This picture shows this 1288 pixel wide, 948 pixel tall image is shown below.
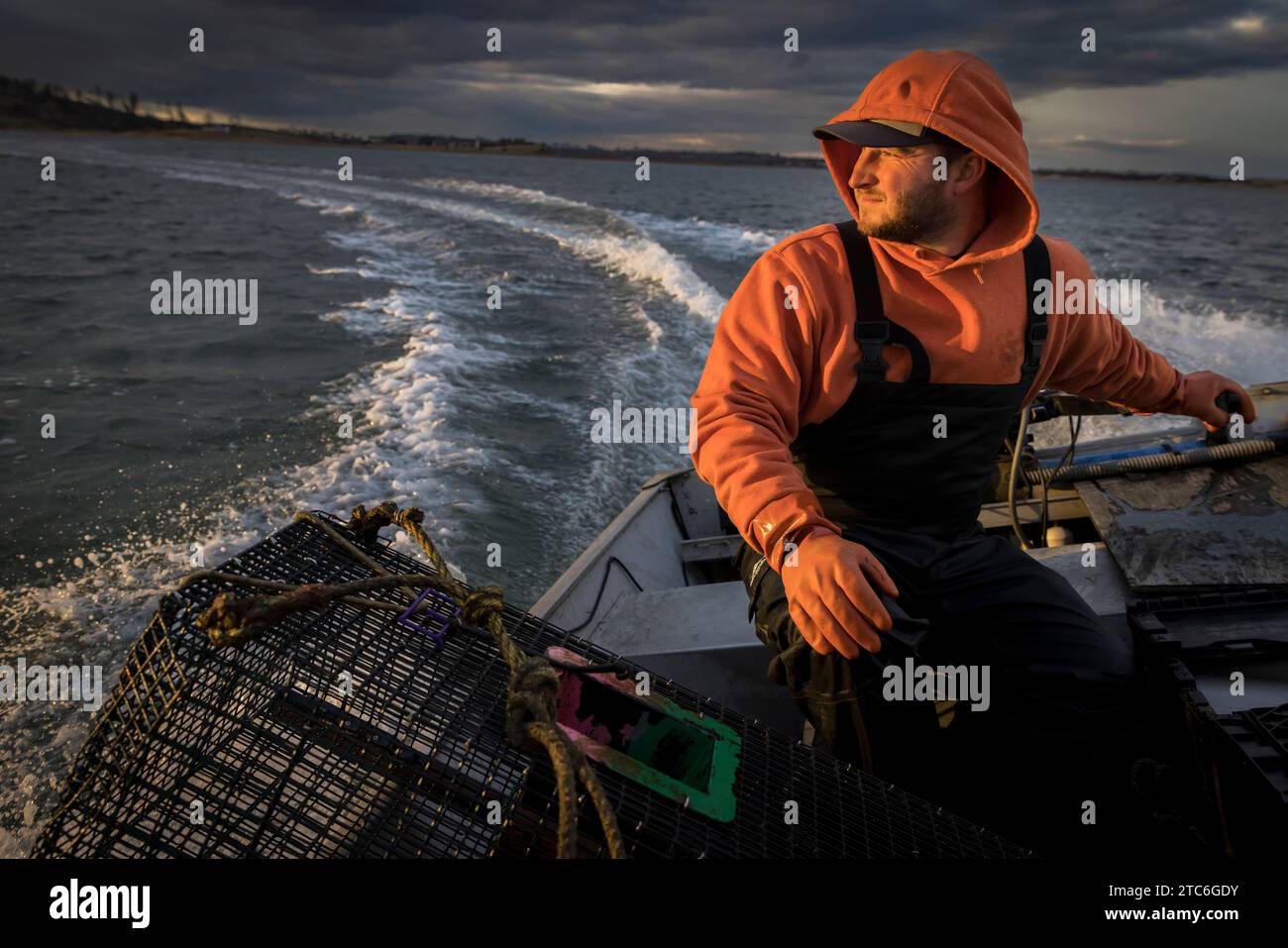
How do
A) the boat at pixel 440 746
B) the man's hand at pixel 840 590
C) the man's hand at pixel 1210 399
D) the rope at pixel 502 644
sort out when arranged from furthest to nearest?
the man's hand at pixel 1210 399
the man's hand at pixel 840 590
the boat at pixel 440 746
the rope at pixel 502 644

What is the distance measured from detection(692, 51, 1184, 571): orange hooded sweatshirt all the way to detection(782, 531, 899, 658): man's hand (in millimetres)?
74

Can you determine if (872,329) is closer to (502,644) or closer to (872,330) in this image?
(872,330)

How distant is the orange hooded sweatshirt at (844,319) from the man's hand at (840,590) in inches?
2.9

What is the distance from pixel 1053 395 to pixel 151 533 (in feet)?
17.7

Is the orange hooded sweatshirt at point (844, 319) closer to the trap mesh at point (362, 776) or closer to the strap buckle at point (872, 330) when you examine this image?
the strap buckle at point (872, 330)

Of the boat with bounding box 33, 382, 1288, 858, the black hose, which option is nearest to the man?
the boat with bounding box 33, 382, 1288, 858

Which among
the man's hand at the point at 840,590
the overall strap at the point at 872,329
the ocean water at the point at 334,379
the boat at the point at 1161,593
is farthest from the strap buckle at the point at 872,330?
the ocean water at the point at 334,379

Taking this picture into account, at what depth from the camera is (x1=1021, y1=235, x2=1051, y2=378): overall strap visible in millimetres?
2404

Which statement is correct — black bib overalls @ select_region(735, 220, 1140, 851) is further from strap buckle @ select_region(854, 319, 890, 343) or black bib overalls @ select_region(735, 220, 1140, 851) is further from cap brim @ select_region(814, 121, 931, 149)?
cap brim @ select_region(814, 121, 931, 149)

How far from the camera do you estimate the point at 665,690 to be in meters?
1.79

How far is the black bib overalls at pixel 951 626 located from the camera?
7.32 ft

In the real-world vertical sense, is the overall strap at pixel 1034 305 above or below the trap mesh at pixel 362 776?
above
